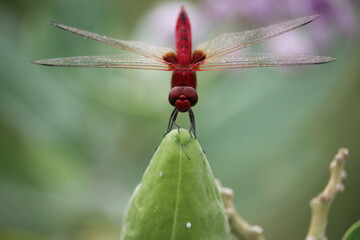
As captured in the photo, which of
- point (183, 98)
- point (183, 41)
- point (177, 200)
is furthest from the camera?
point (183, 41)

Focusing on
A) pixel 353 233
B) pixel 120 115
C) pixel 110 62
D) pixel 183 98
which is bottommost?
pixel 353 233

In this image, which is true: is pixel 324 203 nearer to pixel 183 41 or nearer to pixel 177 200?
pixel 177 200

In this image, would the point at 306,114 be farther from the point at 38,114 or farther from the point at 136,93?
the point at 38,114

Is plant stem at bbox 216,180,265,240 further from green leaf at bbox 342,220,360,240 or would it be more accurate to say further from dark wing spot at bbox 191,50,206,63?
dark wing spot at bbox 191,50,206,63

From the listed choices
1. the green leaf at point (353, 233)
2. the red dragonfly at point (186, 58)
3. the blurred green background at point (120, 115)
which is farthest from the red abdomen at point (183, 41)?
the blurred green background at point (120, 115)

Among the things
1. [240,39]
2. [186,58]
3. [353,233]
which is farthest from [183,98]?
[353,233]

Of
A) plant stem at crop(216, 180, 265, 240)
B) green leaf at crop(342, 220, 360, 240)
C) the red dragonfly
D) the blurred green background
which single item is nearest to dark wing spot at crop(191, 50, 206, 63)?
the red dragonfly
